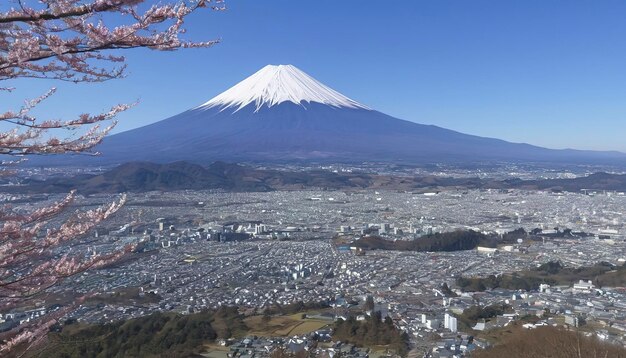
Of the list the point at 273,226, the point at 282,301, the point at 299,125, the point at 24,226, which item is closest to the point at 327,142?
the point at 299,125

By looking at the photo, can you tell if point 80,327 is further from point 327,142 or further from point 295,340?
point 327,142

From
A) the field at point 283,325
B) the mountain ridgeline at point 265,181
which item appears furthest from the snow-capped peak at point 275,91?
the field at point 283,325

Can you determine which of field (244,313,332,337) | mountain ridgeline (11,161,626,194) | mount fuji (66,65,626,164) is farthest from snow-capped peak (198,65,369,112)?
field (244,313,332,337)

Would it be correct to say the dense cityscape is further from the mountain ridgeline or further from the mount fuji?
the mount fuji

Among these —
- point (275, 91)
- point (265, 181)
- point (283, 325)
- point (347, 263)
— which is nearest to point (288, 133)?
point (275, 91)

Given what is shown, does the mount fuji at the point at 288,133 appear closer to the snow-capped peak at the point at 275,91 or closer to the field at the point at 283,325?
the snow-capped peak at the point at 275,91

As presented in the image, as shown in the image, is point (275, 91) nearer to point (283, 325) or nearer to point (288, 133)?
point (288, 133)
